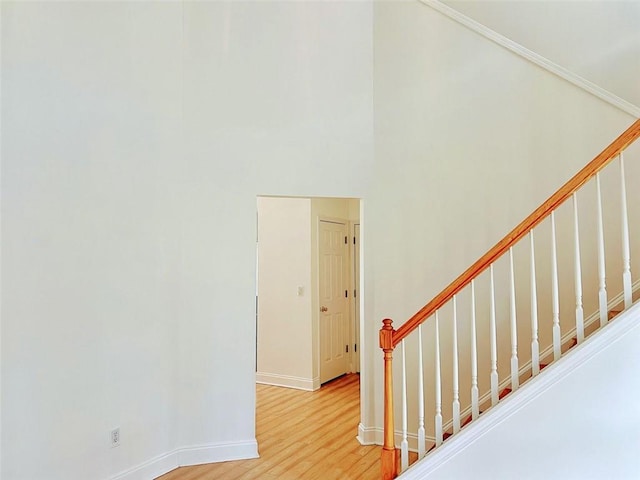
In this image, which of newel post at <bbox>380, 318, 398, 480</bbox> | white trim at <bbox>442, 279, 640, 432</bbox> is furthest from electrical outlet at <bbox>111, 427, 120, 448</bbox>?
white trim at <bbox>442, 279, 640, 432</bbox>

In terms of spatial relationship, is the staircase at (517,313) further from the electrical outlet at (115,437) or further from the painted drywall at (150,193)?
the electrical outlet at (115,437)

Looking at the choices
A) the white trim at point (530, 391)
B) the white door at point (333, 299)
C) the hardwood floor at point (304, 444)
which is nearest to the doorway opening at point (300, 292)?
the white door at point (333, 299)

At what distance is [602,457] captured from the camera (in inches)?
86.7

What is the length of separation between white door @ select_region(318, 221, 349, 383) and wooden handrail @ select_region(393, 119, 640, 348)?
2876 millimetres

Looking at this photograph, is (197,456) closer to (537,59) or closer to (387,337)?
(387,337)

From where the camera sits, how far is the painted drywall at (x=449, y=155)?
129 inches

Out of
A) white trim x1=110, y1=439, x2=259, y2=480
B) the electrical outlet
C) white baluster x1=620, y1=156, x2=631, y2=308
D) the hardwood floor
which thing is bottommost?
the hardwood floor

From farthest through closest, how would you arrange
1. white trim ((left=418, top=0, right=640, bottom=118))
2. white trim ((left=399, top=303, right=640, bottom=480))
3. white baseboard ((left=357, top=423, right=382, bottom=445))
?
white baseboard ((left=357, top=423, right=382, bottom=445)) < white trim ((left=418, top=0, right=640, bottom=118)) < white trim ((left=399, top=303, right=640, bottom=480))

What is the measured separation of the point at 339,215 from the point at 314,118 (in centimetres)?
218

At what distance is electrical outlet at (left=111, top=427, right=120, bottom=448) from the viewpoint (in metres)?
2.94

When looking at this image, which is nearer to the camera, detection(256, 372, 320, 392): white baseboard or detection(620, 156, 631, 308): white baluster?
detection(620, 156, 631, 308): white baluster

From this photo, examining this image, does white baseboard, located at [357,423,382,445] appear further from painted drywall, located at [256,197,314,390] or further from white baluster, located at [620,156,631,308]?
white baluster, located at [620,156,631,308]

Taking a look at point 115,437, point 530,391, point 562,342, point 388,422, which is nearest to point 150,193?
point 115,437

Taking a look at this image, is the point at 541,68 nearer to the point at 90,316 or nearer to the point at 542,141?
the point at 542,141
